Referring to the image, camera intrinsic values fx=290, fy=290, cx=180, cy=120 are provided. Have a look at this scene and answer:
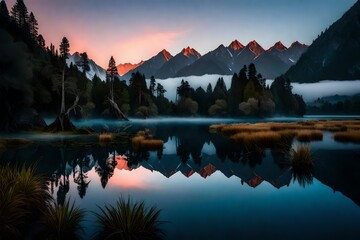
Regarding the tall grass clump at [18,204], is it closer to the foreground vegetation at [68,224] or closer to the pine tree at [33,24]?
the foreground vegetation at [68,224]

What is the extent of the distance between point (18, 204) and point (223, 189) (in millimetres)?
9866

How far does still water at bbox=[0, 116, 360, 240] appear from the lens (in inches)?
395

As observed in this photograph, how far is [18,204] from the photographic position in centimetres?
998

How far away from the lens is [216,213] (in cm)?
1159

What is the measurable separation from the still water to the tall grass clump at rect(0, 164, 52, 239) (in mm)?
1925

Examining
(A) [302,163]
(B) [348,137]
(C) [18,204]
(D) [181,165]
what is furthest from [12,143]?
(B) [348,137]

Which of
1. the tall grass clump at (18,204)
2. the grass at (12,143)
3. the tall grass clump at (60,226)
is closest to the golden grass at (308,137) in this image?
the tall grass clump at (18,204)

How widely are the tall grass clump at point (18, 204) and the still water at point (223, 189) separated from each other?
A: 1.92 metres

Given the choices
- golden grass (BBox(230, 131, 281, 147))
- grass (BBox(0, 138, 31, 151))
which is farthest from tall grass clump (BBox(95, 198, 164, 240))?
grass (BBox(0, 138, 31, 151))

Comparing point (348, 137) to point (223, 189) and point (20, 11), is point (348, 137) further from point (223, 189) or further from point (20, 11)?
point (20, 11)

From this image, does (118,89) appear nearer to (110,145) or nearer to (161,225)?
(110,145)

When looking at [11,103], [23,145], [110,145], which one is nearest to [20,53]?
[11,103]

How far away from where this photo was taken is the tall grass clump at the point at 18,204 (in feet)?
27.5

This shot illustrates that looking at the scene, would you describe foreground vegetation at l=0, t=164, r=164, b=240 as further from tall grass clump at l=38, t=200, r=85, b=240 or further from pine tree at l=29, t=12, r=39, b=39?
pine tree at l=29, t=12, r=39, b=39
